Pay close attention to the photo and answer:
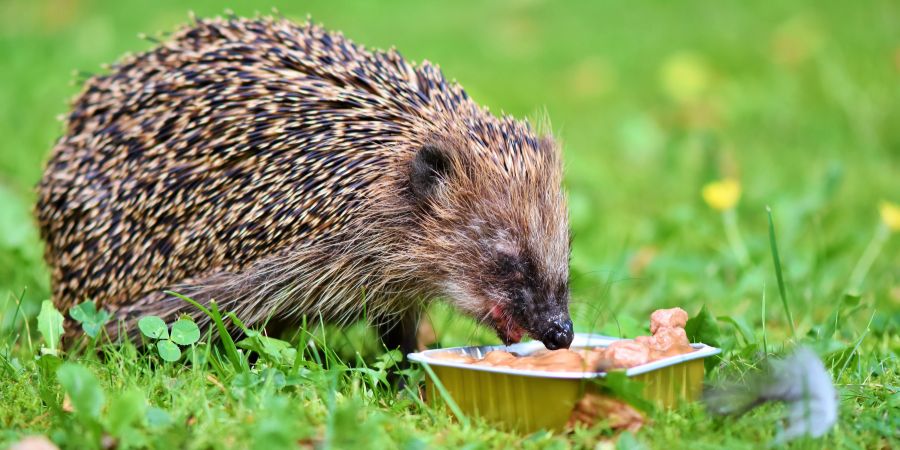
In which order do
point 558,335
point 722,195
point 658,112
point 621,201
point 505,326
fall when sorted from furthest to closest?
1. point 658,112
2. point 621,201
3. point 722,195
4. point 505,326
5. point 558,335

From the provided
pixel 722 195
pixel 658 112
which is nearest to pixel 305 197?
pixel 722 195

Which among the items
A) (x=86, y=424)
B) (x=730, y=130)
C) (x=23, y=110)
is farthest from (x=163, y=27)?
(x=86, y=424)

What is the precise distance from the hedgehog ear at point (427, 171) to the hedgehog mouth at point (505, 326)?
2.36 ft

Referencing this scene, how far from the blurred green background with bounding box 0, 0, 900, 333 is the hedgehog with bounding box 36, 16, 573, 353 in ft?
2.22

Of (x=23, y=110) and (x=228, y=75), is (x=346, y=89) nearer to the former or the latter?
(x=228, y=75)

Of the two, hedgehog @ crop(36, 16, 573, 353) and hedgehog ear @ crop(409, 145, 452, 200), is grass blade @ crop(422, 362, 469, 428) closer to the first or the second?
hedgehog @ crop(36, 16, 573, 353)

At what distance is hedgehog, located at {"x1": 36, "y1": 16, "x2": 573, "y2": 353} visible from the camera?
5062 millimetres

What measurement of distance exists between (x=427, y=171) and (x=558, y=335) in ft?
3.65

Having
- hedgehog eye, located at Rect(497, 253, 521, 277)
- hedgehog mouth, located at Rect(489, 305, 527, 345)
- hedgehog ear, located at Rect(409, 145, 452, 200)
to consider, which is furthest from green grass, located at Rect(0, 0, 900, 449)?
hedgehog ear, located at Rect(409, 145, 452, 200)

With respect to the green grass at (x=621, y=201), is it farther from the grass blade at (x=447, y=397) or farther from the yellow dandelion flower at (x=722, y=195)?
the yellow dandelion flower at (x=722, y=195)

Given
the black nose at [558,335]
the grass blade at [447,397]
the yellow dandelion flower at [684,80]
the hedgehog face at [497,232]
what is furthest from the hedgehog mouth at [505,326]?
the yellow dandelion flower at [684,80]

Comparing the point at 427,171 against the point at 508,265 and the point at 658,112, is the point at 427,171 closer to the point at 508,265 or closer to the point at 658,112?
the point at 508,265

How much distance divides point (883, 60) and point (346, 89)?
30.6 feet

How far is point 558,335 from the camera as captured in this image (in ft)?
15.2
